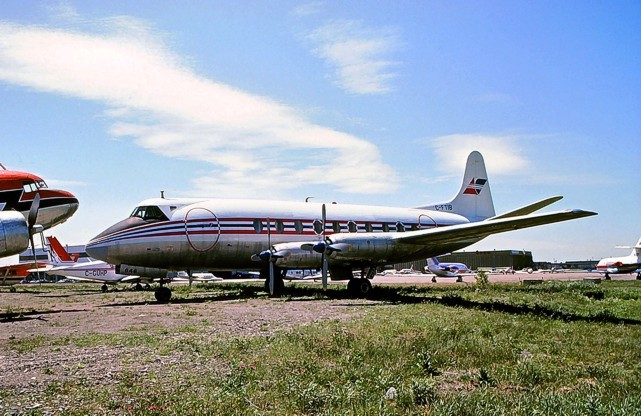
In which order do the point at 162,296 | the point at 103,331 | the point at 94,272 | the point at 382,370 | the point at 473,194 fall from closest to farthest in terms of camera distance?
the point at 382,370
the point at 103,331
the point at 162,296
the point at 473,194
the point at 94,272

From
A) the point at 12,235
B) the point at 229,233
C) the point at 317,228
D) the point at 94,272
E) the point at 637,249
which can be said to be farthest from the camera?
the point at 637,249

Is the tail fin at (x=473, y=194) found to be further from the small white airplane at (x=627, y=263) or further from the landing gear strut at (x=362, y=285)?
the small white airplane at (x=627, y=263)

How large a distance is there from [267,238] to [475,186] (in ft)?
49.0

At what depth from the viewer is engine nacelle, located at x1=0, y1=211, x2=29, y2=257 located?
16094mm

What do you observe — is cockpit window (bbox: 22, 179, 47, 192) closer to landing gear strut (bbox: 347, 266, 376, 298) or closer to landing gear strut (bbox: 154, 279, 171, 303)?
landing gear strut (bbox: 154, 279, 171, 303)

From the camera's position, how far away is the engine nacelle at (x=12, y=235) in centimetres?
1609

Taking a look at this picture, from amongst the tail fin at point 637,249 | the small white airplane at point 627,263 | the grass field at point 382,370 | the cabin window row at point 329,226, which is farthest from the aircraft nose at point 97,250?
the tail fin at point 637,249

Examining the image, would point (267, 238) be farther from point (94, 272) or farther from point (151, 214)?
point (94, 272)

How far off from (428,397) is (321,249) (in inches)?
625

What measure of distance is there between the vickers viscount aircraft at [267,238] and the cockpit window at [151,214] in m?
0.04

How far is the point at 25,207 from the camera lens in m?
20.7

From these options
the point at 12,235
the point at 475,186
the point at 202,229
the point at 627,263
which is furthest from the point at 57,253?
the point at 627,263

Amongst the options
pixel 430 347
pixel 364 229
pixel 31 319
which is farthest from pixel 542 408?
pixel 364 229

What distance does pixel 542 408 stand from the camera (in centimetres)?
677
